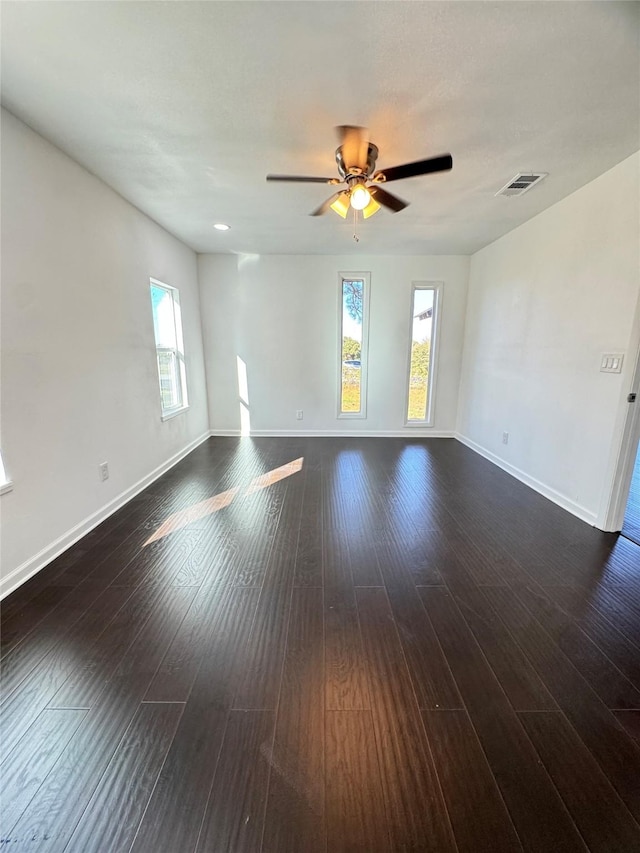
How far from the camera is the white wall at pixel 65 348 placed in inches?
74.5

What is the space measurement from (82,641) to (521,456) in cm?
379

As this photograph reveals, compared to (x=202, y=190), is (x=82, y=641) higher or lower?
lower

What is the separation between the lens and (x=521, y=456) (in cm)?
349

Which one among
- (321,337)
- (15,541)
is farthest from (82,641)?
(321,337)

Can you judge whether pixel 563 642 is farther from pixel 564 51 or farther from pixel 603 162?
pixel 603 162

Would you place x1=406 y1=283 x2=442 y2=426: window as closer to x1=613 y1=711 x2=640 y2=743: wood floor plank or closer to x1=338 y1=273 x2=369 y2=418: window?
x1=338 y1=273 x2=369 y2=418: window

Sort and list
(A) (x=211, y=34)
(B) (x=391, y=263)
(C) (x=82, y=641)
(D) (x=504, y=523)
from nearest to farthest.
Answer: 1. (A) (x=211, y=34)
2. (C) (x=82, y=641)
3. (D) (x=504, y=523)
4. (B) (x=391, y=263)

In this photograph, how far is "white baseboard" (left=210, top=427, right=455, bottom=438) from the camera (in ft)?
16.9

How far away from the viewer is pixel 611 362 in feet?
7.98

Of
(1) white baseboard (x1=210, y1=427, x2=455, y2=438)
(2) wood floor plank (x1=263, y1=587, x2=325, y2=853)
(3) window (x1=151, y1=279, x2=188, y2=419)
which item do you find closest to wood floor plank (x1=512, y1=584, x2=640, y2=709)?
(2) wood floor plank (x1=263, y1=587, x2=325, y2=853)

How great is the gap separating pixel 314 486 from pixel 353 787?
90.8 inches

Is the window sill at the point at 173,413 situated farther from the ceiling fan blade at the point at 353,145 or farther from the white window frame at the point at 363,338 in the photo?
the ceiling fan blade at the point at 353,145

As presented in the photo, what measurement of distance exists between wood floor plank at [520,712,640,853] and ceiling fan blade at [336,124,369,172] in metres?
2.70

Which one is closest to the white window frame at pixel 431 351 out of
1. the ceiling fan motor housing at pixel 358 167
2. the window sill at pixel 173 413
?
the ceiling fan motor housing at pixel 358 167
